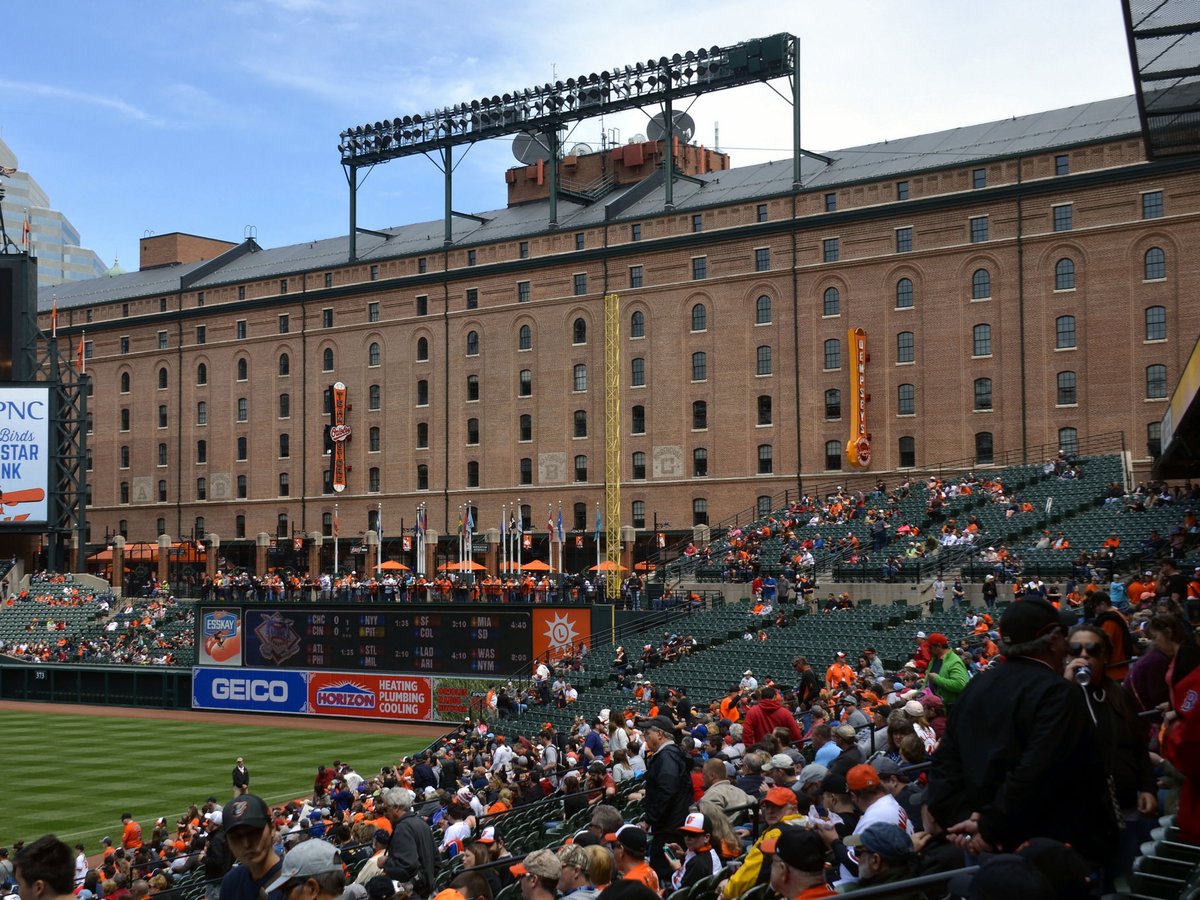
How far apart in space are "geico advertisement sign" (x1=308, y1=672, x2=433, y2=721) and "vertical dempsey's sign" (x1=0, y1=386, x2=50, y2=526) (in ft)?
94.5

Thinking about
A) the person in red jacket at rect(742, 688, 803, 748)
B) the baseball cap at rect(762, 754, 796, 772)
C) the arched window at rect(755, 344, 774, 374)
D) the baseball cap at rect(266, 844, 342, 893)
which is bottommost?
the person in red jacket at rect(742, 688, 803, 748)

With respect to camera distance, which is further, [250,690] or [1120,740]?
[250,690]

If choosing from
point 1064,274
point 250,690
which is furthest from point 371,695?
point 1064,274

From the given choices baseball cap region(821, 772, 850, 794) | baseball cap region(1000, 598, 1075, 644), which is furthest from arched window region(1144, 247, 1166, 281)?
baseball cap region(1000, 598, 1075, 644)

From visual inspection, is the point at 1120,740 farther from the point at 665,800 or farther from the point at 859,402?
the point at 859,402

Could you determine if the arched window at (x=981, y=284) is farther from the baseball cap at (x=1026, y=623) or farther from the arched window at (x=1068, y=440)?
the baseball cap at (x=1026, y=623)

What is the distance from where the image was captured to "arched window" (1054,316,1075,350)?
58.4 meters

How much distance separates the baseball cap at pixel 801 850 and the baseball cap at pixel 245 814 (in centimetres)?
289

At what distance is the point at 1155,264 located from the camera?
186 feet

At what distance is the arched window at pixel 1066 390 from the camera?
58125 millimetres

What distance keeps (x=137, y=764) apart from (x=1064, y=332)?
41.3 m

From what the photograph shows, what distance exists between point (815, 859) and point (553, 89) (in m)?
67.3

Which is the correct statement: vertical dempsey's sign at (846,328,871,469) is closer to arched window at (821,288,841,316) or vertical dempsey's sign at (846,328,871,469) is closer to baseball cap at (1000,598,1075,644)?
arched window at (821,288,841,316)

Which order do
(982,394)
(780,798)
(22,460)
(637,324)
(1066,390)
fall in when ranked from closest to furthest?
1. (780,798)
2. (1066,390)
3. (982,394)
4. (637,324)
5. (22,460)
